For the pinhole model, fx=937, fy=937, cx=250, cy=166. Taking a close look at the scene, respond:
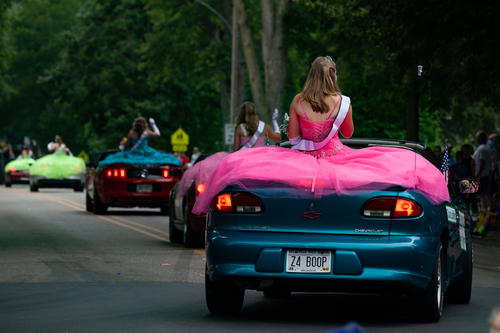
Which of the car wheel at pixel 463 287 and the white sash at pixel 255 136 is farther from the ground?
the white sash at pixel 255 136

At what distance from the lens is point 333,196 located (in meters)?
6.64

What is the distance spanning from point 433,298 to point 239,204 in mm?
1559

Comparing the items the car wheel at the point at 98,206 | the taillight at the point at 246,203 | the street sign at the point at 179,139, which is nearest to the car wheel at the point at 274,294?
the taillight at the point at 246,203

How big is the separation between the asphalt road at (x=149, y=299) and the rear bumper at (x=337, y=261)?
34 cm

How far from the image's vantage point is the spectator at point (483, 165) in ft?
65.1

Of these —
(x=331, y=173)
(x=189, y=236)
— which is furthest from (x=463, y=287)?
(x=189, y=236)

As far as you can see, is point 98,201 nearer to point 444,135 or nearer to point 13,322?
point 13,322

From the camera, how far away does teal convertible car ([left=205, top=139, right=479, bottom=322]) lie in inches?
255

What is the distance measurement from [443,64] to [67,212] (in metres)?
9.31

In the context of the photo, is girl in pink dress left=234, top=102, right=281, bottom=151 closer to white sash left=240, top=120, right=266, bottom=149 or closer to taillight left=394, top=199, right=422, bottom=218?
white sash left=240, top=120, right=266, bottom=149

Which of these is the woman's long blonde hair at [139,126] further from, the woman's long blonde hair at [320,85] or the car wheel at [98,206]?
the woman's long blonde hair at [320,85]

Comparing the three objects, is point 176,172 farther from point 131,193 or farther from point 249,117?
point 249,117

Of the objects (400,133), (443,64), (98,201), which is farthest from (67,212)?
(400,133)

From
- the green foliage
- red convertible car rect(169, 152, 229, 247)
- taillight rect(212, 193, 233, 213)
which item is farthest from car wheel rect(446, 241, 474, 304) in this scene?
the green foliage
